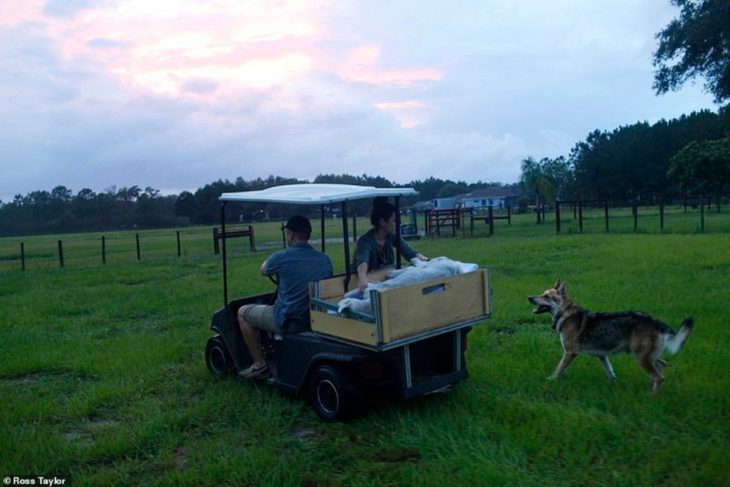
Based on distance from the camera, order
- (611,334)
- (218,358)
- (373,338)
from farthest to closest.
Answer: (218,358)
(611,334)
(373,338)

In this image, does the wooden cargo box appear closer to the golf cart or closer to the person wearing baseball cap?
the golf cart

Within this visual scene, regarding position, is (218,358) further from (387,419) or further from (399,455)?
(399,455)

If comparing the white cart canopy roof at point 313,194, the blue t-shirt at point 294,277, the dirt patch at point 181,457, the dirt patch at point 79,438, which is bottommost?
the dirt patch at point 181,457

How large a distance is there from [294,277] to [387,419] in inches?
60.3

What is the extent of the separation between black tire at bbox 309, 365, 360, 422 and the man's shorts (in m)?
0.72

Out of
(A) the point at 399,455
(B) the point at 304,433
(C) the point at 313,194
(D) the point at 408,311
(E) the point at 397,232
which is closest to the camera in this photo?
(A) the point at 399,455

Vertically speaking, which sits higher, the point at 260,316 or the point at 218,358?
the point at 260,316

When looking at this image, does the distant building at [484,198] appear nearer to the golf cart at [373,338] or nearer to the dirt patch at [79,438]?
the golf cart at [373,338]

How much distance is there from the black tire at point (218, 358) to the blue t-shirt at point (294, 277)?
1.10m

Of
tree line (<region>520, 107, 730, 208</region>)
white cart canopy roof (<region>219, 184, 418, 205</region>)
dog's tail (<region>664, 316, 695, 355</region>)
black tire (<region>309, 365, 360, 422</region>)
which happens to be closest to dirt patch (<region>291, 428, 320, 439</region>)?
black tire (<region>309, 365, 360, 422</region>)

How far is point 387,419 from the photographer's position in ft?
17.1

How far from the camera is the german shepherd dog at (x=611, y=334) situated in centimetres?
533

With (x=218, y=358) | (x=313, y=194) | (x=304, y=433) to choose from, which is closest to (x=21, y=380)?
(x=218, y=358)

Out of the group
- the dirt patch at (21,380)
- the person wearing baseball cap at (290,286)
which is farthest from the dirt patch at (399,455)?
the dirt patch at (21,380)
